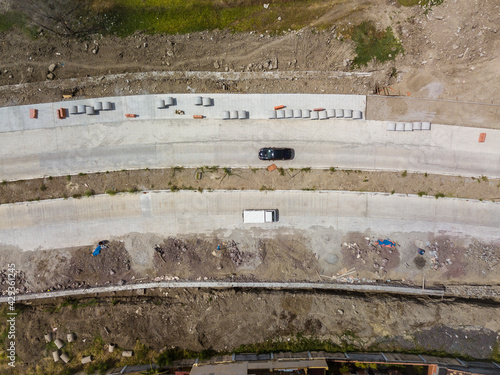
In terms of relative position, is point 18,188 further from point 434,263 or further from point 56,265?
point 434,263

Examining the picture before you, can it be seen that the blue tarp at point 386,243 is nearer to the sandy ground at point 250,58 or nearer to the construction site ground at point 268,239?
the construction site ground at point 268,239

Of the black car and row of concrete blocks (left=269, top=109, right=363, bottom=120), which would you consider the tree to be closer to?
row of concrete blocks (left=269, top=109, right=363, bottom=120)

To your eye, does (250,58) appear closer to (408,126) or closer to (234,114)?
(234,114)

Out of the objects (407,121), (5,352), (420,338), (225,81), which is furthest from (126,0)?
(420,338)

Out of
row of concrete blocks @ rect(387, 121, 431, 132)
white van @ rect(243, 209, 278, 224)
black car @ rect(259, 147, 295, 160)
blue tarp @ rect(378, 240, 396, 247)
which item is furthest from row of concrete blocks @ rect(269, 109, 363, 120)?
blue tarp @ rect(378, 240, 396, 247)

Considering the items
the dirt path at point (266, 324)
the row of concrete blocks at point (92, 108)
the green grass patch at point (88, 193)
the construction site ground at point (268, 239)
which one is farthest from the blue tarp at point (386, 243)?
the row of concrete blocks at point (92, 108)
